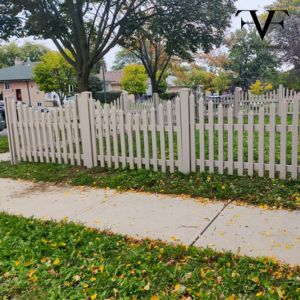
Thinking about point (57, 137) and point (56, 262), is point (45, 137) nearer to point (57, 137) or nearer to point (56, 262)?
point (57, 137)

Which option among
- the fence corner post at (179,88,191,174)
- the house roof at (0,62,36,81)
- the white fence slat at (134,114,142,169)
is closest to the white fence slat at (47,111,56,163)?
the white fence slat at (134,114,142,169)

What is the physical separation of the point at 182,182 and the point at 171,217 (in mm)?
1306

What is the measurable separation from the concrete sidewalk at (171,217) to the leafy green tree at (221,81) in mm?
36649

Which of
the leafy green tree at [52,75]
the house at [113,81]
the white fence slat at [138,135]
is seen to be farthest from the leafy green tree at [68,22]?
the house at [113,81]

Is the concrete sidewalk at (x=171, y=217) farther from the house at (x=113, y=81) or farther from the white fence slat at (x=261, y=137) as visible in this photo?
the house at (x=113, y=81)

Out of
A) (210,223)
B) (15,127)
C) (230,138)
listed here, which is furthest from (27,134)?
(210,223)

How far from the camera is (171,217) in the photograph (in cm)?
441

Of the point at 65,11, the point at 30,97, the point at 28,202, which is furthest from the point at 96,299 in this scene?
the point at 30,97

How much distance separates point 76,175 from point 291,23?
24487mm

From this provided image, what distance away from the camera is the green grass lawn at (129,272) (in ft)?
9.35

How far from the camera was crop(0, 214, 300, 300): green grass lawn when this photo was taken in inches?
112

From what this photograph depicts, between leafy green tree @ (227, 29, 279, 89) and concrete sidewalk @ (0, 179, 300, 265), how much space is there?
36262mm

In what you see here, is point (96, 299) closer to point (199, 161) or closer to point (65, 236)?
point (65, 236)

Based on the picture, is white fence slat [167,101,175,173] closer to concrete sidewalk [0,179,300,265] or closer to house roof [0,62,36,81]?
concrete sidewalk [0,179,300,265]
